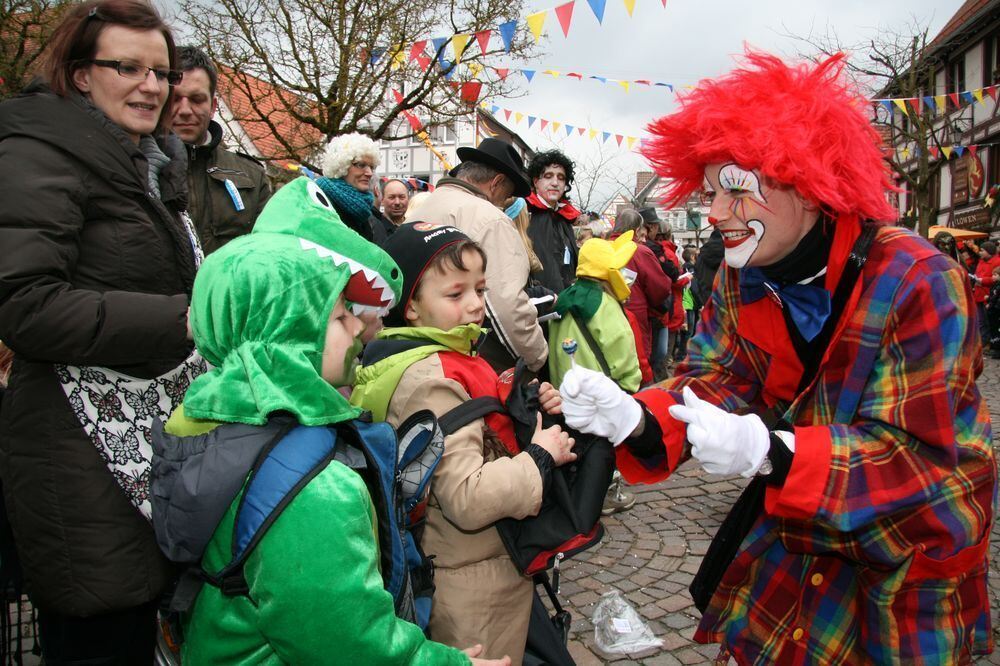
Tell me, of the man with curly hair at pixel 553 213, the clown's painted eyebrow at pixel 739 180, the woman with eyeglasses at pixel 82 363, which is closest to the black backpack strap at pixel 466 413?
the woman with eyeglasses at pixel 82 363

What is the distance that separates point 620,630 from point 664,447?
1.52m

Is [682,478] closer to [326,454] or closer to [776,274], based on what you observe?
[776,274]

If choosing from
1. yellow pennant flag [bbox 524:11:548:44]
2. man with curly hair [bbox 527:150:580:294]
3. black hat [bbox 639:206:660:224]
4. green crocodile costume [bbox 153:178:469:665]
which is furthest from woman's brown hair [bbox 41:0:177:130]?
yellow pennant flag [bbox 524:11:548:44]

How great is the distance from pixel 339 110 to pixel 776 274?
12080 mm

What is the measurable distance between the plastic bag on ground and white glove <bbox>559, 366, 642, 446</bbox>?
160cm

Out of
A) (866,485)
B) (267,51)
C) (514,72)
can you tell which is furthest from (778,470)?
(267,51)

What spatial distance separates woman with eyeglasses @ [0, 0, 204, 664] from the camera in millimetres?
1578

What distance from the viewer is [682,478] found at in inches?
210

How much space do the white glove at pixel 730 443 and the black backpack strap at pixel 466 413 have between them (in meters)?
0.53

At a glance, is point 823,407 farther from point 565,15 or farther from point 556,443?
point 565,15


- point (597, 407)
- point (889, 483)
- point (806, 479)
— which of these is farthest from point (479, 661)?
point (889, 483)

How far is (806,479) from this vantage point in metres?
1.51

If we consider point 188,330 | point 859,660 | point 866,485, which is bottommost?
point 859,660

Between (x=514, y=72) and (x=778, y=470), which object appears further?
(x=514, y=72)
